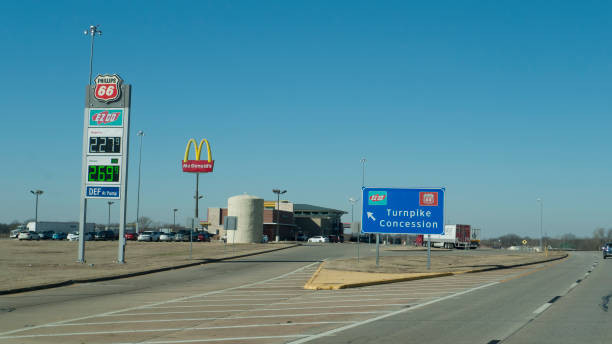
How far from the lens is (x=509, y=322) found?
12344 mm

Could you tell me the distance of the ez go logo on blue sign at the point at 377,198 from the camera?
33.2 meters

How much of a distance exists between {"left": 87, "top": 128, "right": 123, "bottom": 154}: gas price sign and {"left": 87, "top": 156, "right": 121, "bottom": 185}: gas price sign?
1.52 feet

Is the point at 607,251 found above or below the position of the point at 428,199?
below

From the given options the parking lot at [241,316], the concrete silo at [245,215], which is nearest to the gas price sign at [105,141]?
the parking lot at [241,316]

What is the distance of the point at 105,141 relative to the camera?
110 ft

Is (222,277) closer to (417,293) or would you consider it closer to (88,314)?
(417,293)

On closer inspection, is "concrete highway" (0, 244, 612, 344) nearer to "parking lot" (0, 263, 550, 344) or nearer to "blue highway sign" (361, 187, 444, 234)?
"parking lot" (0, 263, 550, 344)

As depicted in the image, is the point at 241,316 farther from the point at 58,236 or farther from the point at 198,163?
the point at 58,236

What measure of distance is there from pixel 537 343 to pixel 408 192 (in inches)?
924

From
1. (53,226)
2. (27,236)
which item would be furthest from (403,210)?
(53,226)

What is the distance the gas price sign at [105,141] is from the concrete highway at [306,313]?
12.6 metres

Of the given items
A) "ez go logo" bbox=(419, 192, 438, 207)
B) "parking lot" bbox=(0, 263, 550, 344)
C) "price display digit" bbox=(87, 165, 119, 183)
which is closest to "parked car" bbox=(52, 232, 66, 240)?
"price display digit" bbox=(87, 165, 119, 183)

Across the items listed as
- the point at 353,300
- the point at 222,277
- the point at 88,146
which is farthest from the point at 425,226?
the point at 88,146

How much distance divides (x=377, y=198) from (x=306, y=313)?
19808 millimetres
